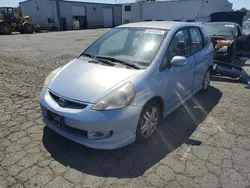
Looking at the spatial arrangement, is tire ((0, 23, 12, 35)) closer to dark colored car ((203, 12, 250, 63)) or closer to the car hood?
dark colored car ((203, 12, 250, 63))

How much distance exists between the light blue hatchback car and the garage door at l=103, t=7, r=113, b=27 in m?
43.7

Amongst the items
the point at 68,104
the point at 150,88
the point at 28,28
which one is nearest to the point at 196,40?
the point at 150,88

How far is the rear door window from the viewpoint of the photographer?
382cm

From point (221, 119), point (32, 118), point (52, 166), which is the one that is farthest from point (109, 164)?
point (221, 119)

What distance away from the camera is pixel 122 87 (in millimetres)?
2402

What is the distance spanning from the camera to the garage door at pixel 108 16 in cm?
4403

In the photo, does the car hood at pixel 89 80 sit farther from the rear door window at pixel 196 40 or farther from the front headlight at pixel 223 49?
the front headlight at pixel 223 49

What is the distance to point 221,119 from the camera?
3557 mm

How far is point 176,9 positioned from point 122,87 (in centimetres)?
3493

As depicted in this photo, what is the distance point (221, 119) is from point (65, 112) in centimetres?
277

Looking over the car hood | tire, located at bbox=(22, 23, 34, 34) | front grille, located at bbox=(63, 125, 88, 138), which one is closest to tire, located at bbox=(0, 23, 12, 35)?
tire, located at bbox=(22, 23, 34, 34)

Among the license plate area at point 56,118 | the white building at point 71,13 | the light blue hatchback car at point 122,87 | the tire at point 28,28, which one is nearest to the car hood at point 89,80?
the light blue hatchback car at point 122,87

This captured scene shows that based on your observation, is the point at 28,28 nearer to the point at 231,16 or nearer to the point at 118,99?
the point at 231,16

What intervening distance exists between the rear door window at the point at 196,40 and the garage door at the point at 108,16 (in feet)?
141
